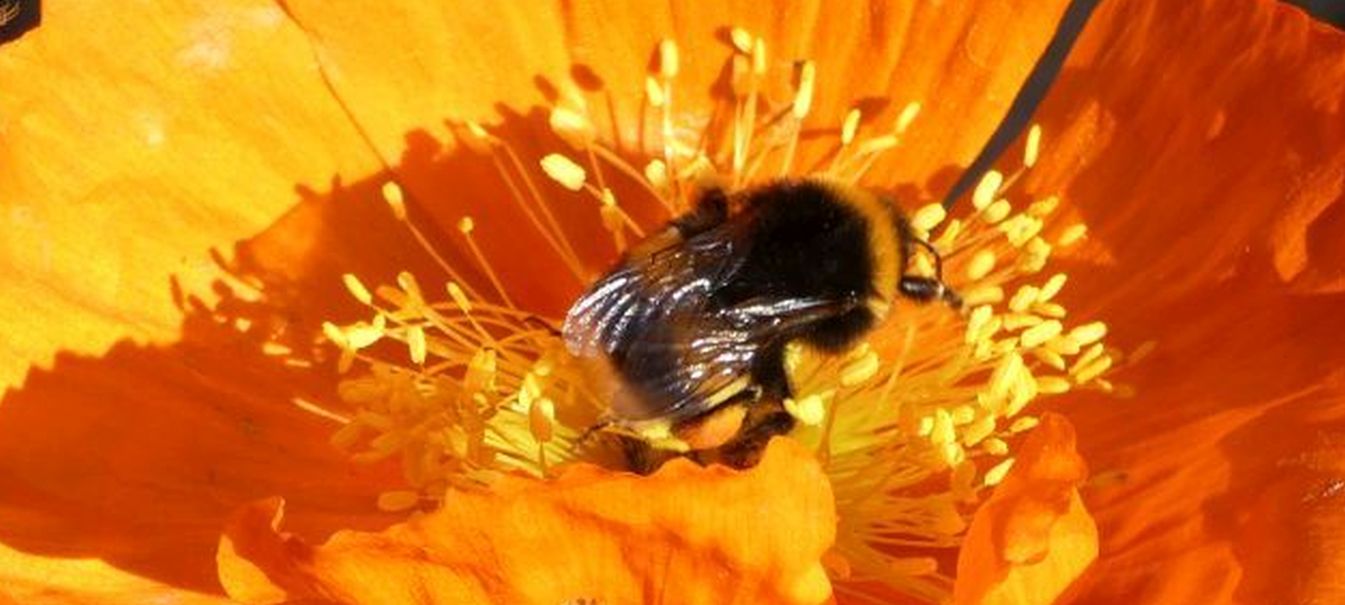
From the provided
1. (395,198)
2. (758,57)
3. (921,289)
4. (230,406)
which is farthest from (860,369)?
(230,406)

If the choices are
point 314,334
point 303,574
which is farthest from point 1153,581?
point 314,334

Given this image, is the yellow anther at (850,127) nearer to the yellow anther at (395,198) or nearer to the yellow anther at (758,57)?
the yellow anther at (758,57)

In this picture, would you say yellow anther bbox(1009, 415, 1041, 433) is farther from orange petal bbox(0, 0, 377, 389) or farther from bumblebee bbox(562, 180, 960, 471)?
orange petal bbox(0, 0, 377, 389)

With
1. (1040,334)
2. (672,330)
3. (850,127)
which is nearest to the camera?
(672,330)

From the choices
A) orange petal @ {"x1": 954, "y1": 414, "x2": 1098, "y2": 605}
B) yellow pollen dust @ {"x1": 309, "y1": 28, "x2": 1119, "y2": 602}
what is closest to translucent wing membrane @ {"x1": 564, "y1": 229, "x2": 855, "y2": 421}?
yellow pollen dust @ {"x1": 309, "y1": 28, "x2": 1119, "y2": 602}

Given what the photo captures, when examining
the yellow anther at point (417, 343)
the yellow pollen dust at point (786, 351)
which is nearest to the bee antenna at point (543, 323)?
the yellow pollen dust at point (786, 351)

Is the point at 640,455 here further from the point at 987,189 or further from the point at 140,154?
the point at 140,154

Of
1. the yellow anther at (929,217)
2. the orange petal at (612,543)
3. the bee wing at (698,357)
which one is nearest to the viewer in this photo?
the orange petal at (612,543)
